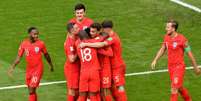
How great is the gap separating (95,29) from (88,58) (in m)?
0.65

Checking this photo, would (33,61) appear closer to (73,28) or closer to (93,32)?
(73,28)

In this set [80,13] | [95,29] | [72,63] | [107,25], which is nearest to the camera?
[95,29]

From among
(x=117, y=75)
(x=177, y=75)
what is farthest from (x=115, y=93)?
(x=177, y=75)

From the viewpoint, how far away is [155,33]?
22938mm

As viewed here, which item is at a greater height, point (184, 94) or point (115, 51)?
point (115, 51)

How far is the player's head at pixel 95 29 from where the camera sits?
47.9 ft

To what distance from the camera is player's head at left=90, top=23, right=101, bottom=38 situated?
14.6 m

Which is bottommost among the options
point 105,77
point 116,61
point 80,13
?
point 105,77

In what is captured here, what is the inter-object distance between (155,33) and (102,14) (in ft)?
8.79

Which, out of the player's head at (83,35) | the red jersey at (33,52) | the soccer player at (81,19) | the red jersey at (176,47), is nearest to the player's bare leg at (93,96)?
the player's head at (83,35)

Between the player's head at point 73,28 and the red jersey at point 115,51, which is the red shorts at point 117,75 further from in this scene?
the player's head at point 73,28

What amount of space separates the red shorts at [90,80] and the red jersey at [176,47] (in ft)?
6.54

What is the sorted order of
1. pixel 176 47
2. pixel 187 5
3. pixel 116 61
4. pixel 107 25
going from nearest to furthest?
pixel 107 25, pixel 116 61, pixel 176 47, pixel 187 5

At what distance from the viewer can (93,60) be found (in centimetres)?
1474
